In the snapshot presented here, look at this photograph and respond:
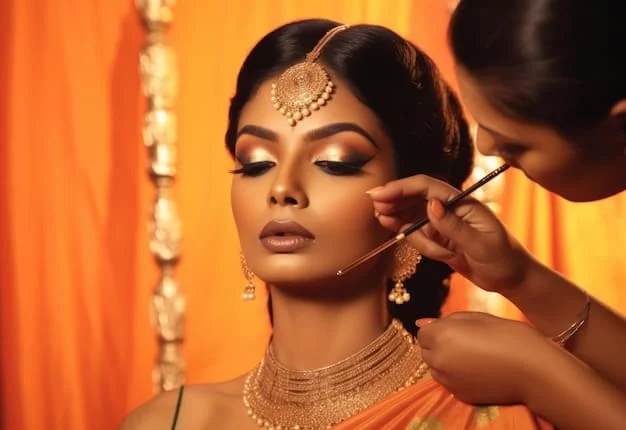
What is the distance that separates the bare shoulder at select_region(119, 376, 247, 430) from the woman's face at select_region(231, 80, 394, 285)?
258mm

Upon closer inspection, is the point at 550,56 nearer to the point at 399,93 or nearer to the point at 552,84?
the point at 552,84

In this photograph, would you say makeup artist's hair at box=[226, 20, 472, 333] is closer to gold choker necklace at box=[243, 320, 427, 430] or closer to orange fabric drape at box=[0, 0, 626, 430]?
gold choker necklace at box=[243, 320, 427, 430]

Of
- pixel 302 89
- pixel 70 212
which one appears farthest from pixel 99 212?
pixel 302 89

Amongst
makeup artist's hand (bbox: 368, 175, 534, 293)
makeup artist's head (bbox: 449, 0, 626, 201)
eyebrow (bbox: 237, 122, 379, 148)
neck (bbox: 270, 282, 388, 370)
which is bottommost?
neck (bbox: 270, 282, 388, 370)

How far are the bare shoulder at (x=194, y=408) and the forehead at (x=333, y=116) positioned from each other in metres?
0.44

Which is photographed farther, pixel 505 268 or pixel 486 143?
pixel 505 268

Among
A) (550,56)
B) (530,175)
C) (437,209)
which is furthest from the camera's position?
(437,209)

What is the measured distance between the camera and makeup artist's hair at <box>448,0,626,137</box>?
0.99m

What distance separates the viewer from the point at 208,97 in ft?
6.75

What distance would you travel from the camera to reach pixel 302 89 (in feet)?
4.79

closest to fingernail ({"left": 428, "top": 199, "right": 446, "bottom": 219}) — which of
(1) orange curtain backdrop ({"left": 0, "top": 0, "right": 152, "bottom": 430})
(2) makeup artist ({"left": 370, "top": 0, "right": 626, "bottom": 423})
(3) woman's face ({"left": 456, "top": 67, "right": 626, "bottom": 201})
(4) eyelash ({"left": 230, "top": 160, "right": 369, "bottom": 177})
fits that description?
(2) makeup artist ({"left": 370, "top": 0, "right": 626, "bottom": 423})

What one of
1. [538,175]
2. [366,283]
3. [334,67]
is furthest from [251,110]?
[538,175]

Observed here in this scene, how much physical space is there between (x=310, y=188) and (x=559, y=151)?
45 centimetres

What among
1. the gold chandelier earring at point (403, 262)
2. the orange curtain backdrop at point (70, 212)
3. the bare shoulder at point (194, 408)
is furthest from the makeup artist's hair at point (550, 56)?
the orange curtain backdrop at point (70, 212)
